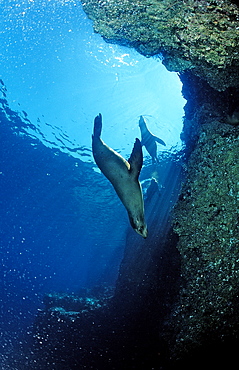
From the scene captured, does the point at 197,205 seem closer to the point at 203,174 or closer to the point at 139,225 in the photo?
the point at 203,174

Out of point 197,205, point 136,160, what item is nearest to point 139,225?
point 136,160

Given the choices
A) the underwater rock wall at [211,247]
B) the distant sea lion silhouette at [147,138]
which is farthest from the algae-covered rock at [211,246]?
the distant sea lion silhouette at [147,138]

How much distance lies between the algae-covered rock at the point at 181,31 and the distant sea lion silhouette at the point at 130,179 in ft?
5.47

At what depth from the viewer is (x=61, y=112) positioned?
13289 mm

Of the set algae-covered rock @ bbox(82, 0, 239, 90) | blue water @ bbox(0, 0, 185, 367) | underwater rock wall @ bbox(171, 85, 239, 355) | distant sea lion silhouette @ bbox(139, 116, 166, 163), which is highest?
blue water @ bbox(0, 0, 185, 367)

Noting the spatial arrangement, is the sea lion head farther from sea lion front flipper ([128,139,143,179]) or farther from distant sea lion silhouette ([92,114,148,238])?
sea lion front flipper ([128,139,143,179])

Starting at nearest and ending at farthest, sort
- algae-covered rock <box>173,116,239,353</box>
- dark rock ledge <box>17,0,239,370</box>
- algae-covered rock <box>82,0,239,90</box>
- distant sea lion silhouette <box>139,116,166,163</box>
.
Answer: algae-covered rock <box>82,0,239,90</box>, dark rock ledge <box>17,0,239,370</box>, algae-covered rock <box>173,116,239,353</box>, distant sea lion silhouette <box>139,116,166,163</box>

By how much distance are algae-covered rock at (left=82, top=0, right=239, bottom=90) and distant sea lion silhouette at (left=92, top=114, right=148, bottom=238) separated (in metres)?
1.67

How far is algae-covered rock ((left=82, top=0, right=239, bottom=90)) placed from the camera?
243 centimetres

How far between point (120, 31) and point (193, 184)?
2.53 m

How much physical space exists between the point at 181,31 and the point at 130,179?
6.89 ft

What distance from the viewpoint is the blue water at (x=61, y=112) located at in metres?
6.80

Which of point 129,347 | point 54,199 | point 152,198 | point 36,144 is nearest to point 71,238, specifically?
point 54,199

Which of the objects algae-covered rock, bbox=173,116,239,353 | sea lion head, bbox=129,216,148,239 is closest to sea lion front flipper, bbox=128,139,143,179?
sea lion head, bbox=129,216,148,239
